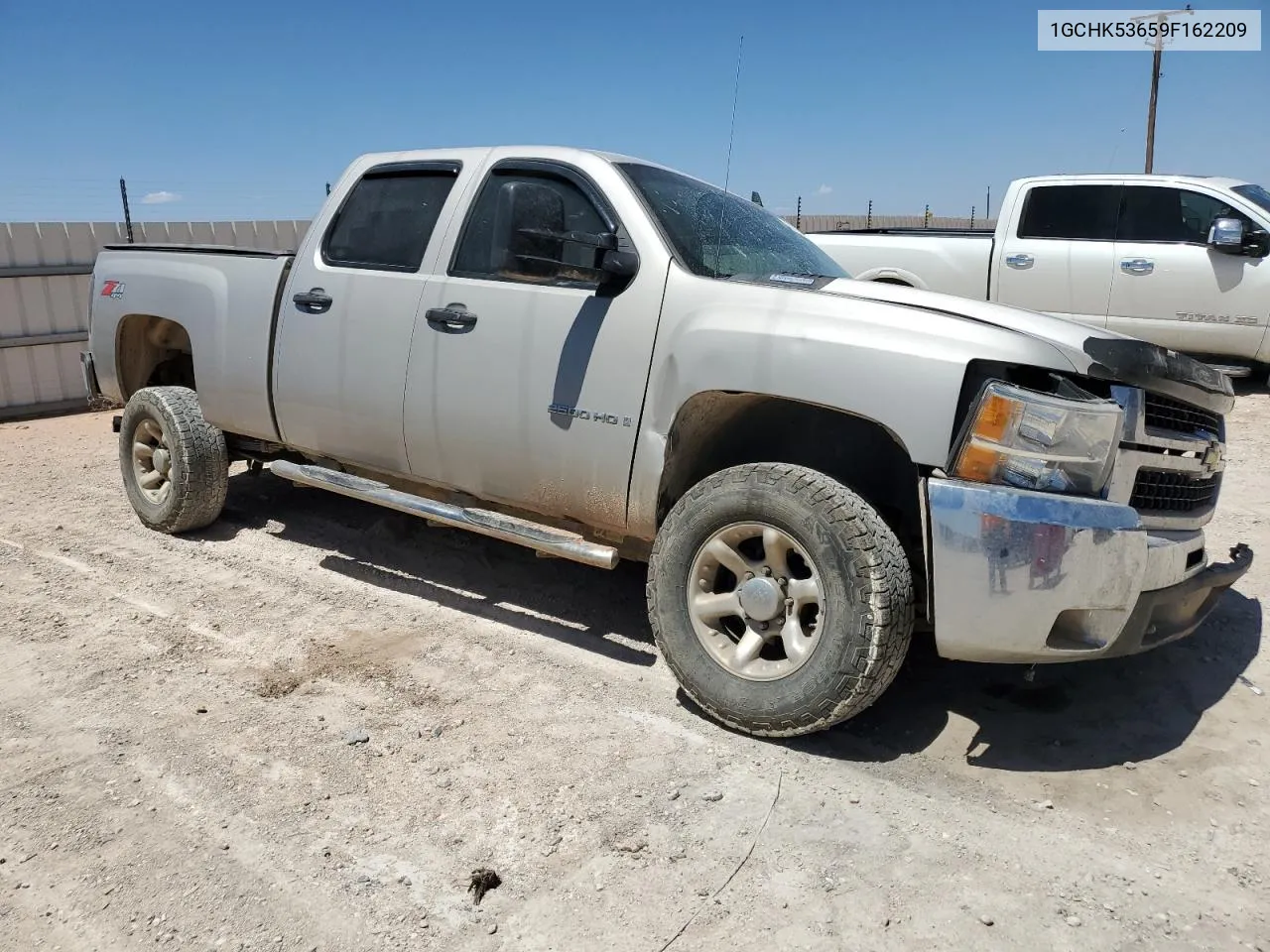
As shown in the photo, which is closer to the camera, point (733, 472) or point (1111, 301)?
point (733, 472)

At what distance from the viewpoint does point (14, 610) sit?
177 inches

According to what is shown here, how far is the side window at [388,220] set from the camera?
4375mm

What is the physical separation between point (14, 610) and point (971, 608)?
4.15 m

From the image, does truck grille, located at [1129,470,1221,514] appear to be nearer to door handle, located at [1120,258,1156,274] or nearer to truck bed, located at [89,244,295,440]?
truck bed, located at [89,244,295,440]

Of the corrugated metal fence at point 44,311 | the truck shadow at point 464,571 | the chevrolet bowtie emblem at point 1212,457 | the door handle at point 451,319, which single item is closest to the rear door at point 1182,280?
the chevrolet bowtie emblem at point 1212,457

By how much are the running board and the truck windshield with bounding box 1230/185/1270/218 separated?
295 inches

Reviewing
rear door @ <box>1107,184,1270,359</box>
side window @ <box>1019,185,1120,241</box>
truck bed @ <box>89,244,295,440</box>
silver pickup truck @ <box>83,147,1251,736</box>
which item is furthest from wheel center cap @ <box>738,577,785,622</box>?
side window @ <box>1019,185,1120,241</box>

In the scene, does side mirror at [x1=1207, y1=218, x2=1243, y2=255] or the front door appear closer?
the front door

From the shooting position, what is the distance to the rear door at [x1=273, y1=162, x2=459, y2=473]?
4.32m

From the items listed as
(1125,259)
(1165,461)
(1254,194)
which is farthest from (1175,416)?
(1254,194)

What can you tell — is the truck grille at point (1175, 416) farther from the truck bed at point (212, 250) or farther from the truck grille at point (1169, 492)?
the truck bed at point (212, 250)

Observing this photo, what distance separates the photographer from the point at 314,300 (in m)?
4.61

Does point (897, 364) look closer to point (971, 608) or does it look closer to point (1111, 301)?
point (971, 608)

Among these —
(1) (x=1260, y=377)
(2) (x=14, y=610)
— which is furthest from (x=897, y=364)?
(1) (x=1260, y=377)
